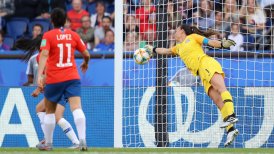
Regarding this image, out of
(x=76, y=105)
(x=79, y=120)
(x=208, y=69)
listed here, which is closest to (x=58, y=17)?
(x=76, y=105)

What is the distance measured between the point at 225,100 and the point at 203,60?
2.64 feet

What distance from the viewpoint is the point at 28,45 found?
16.2m

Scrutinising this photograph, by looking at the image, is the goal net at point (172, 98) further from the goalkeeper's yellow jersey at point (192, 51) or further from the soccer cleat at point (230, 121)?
the soccer cleat at point (230, 121)

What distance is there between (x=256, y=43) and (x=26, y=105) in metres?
4.08

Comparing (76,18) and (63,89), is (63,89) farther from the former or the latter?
(76,18)

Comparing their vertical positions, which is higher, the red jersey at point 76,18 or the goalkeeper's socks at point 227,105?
the red jersey at point 76,18

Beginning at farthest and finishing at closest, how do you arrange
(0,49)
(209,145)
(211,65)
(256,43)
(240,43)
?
1. (0,49)
2. (240,43)
3. (256,43)
4. (209,145)
5. (211,65)

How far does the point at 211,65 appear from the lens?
47.9 feet

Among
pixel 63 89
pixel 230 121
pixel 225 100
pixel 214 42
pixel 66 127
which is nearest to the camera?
pixel 63 89

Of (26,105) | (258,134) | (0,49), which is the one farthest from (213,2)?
(0,49)

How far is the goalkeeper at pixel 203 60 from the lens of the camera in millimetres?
14414

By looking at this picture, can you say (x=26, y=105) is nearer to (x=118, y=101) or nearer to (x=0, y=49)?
(x=118, y=101)

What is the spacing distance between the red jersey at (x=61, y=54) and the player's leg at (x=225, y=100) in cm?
248

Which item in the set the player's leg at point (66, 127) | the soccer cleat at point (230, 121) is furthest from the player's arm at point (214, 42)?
the player's leg at point (66, 127)
